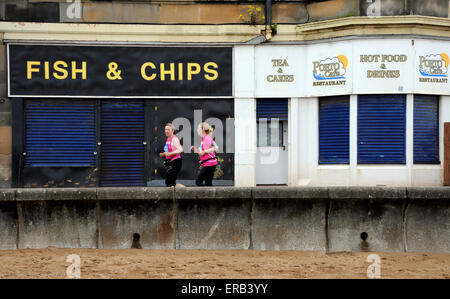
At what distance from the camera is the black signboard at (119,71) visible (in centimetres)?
1891

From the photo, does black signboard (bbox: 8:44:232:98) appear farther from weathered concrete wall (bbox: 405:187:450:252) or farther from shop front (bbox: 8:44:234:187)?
weathered concrete wall (bbox: 405:187:450:252)

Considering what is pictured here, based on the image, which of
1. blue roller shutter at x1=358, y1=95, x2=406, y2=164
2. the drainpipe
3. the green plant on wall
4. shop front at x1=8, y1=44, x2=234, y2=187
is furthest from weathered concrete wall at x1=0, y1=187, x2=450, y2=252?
the green plant on wall

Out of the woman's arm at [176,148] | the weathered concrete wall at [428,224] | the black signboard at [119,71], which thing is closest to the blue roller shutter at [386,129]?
Answer: the black signboard at [119,71]

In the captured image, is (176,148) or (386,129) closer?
(176,148)

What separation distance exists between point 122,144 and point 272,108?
15.7 ft

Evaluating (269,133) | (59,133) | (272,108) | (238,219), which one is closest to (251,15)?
(272,108)

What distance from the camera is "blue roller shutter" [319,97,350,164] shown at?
1875 centimetres

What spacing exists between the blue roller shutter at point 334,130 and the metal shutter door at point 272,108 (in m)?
1.15

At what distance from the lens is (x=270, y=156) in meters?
19.8

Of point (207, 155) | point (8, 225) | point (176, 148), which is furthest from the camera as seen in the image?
point (176, 148)

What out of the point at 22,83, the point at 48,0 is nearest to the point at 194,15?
the point at 48,0

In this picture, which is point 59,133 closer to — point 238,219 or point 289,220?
point 238,219

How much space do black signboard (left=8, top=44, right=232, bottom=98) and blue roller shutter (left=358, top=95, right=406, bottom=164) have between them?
438cm

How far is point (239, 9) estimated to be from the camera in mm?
19266
